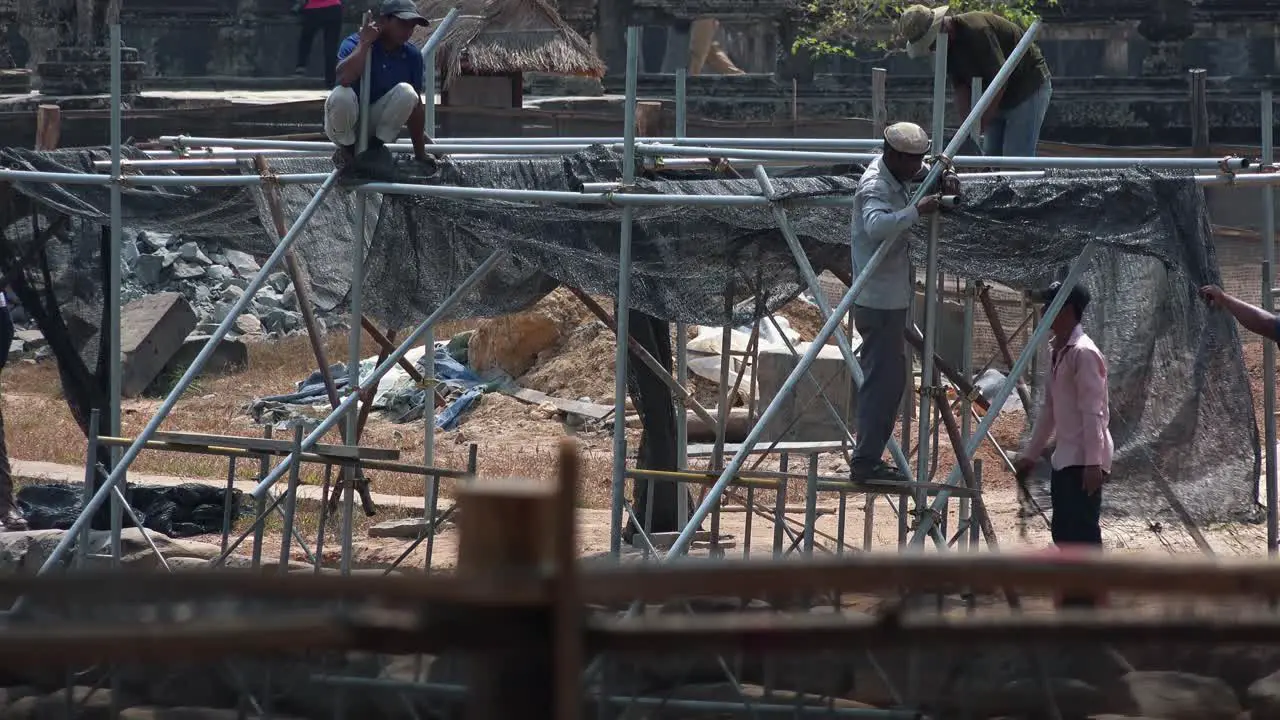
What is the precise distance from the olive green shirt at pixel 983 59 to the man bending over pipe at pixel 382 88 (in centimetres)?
273

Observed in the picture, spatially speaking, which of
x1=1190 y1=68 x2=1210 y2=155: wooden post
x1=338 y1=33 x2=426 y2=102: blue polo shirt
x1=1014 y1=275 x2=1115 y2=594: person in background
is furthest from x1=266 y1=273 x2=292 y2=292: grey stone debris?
x1=1014 y1=275 x2=1115 y2=594: person in background

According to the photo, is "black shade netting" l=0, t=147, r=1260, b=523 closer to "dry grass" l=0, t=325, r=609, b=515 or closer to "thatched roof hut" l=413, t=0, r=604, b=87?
"dry grass" l=0, t=325, r=609, b=515

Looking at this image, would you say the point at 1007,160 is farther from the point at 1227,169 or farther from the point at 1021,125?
the point at 1021,125

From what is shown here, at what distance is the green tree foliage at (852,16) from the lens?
60.6ft

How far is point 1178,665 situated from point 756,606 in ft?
2.42

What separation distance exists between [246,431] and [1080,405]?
364 inches

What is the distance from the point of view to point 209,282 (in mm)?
19594

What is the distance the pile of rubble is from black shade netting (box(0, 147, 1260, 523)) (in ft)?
29.3

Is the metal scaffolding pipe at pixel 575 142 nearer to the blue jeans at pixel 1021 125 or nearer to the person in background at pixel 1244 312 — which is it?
the blue jeans at pixel 1021 125

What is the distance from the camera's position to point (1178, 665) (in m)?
3.04

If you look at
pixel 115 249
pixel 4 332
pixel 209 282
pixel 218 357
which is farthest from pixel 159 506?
pixel 209 282

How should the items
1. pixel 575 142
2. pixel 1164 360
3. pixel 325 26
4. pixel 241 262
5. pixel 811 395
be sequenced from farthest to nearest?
1. pixel 325 26
2. pixel 241 262
3. pixel 811 395
4. pixel 575 142
5. pixel 1164 360

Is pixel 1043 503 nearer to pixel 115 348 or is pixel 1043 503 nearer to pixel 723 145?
pixel 723 145

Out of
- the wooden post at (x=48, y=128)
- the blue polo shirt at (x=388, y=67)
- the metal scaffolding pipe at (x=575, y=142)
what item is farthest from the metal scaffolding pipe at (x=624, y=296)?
the wooden post at (x=48, y=128)
